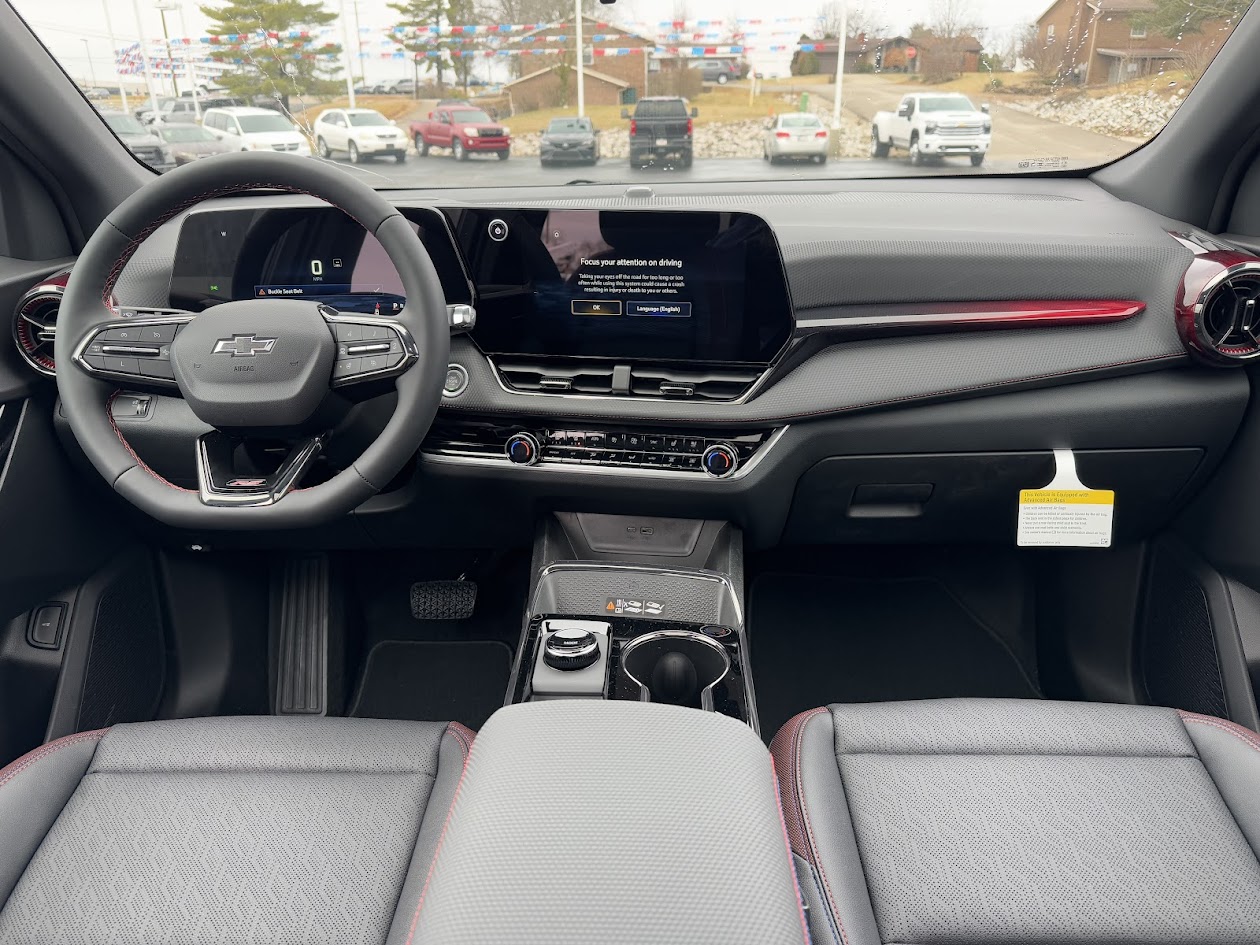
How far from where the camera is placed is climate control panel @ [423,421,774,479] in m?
1.79

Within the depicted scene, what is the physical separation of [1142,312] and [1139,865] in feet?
3.22

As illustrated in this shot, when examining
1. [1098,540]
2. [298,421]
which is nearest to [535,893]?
[298,421]

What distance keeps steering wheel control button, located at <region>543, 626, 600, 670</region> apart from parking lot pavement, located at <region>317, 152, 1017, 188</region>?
38.6 inches

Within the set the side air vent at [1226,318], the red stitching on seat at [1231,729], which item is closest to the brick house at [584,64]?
the side air vent at [1226,318]

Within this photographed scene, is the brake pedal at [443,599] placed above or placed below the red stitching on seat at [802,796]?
below

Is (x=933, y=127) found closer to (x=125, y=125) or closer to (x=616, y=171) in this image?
(x=616, y=171)

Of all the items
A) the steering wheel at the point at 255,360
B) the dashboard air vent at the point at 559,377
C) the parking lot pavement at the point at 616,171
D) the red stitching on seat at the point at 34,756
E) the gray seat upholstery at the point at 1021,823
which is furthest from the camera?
the parking lot pavement at the point at 616,171

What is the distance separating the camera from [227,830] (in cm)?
122

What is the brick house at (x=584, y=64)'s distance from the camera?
1753mm

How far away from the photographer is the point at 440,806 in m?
1.27

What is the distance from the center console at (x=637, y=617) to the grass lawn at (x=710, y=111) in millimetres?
807

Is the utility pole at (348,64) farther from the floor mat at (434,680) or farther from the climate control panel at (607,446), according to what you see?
the floor mat at (434,680)

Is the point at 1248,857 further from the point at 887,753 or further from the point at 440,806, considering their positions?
the point at 440,806

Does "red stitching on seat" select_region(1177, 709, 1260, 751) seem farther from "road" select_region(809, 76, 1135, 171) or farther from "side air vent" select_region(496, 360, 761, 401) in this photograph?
"road" select_region(809, 76, 1135, 171)
